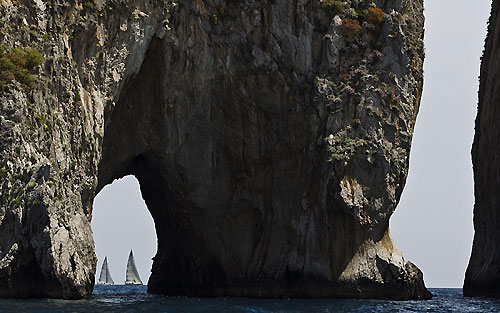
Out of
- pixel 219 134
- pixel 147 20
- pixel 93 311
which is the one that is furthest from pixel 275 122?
pixel 93 311

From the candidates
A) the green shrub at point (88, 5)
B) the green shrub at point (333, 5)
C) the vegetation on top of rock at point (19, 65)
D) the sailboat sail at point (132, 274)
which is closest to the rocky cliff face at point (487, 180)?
the green shrub at point (333, 5)

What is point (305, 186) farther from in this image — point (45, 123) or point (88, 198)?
point (45, 123)

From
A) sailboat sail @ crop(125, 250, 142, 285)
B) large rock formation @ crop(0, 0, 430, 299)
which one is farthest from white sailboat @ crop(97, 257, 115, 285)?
large rock formation @ crop(0, 0, 430, 299)

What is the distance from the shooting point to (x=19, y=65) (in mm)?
45375

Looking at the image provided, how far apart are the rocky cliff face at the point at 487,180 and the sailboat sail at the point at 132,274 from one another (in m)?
99.9

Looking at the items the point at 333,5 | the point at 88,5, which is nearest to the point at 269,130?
the point at 333,5

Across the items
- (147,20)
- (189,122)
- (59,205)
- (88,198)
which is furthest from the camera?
(189,122)

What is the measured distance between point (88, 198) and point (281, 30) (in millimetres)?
17979

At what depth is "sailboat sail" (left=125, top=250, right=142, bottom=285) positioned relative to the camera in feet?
534

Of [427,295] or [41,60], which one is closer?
[41,60]

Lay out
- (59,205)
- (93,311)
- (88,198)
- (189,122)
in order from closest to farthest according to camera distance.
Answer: (93,311) → (59,205) → (88,198) → (189,122)

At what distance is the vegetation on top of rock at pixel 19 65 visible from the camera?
4478cm

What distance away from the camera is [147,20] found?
55219 millimetres

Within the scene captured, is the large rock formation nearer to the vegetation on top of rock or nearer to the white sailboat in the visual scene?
the vegetation on top of rock
